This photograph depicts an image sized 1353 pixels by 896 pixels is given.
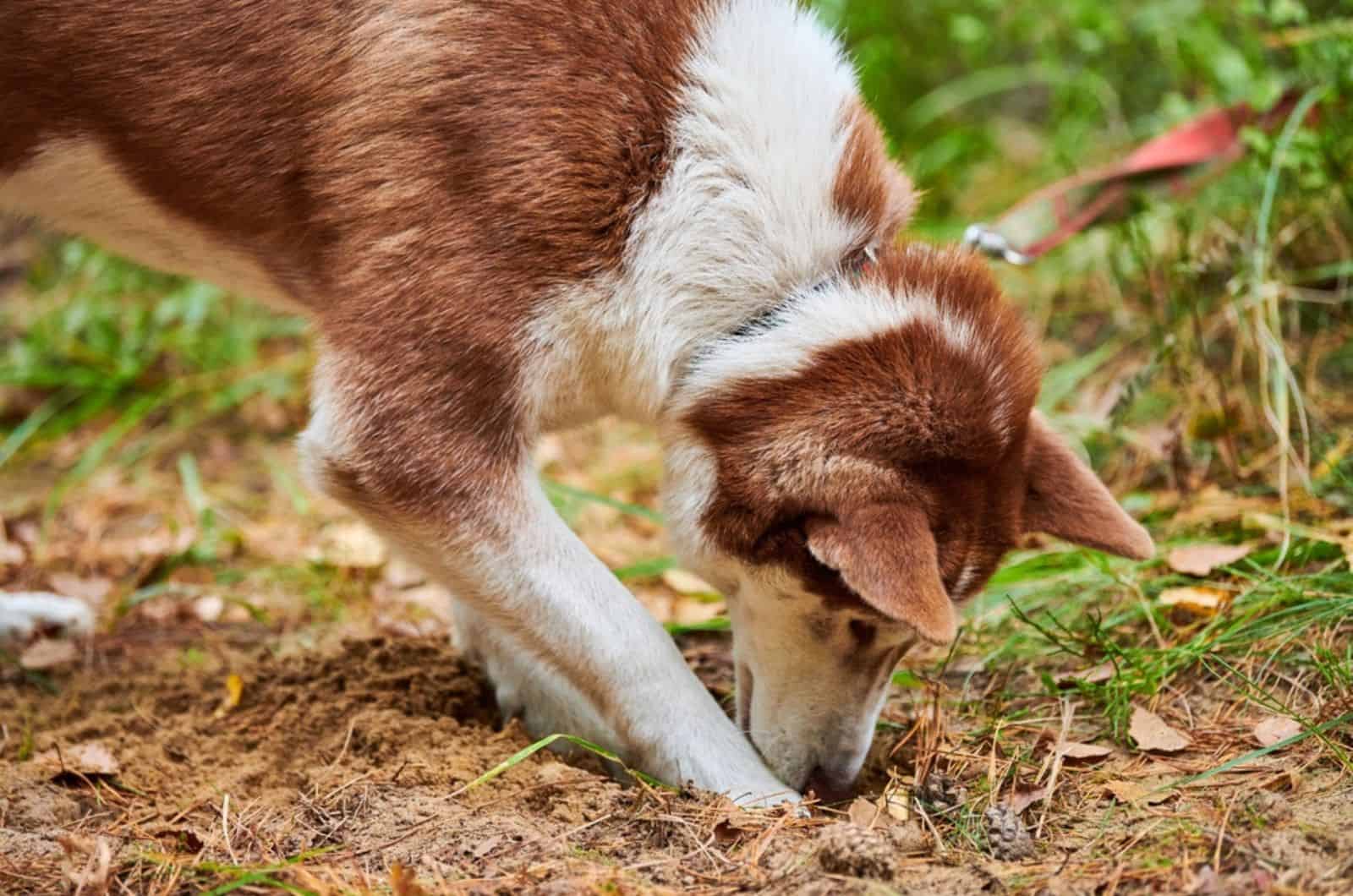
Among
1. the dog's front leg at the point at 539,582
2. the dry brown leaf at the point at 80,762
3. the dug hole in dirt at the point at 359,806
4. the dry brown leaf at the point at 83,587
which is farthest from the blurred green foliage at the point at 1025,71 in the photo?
the dry brown leaf at the point at 80,762

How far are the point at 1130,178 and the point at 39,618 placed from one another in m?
3.38

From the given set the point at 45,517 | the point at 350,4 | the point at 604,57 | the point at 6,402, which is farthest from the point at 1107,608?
the point at 6,402

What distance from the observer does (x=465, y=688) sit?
125 inches

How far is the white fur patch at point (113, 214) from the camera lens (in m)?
2.95

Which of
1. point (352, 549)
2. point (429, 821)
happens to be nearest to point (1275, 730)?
point (429, 821)

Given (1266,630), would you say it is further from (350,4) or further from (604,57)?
(350,4)

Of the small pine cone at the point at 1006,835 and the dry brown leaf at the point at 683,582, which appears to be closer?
the small pine cone at the point at 1006,835

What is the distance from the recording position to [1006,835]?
2.34m

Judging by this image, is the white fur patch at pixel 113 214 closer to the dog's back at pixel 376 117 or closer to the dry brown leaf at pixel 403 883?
the dog's back at pixel 376 117

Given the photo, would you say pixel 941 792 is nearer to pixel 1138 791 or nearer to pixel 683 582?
pixel 1138 791

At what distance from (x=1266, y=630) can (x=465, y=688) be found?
6.10 feet

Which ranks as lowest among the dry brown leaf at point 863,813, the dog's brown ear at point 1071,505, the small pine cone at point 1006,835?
the dry brown leaf at point 863,813

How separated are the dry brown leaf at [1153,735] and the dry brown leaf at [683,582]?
1.35 m

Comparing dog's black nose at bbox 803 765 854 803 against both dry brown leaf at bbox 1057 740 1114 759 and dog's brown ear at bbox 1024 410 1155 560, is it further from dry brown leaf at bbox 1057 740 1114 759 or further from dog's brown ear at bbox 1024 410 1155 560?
dog's brown ear at bbox 1024 410 1155 560
